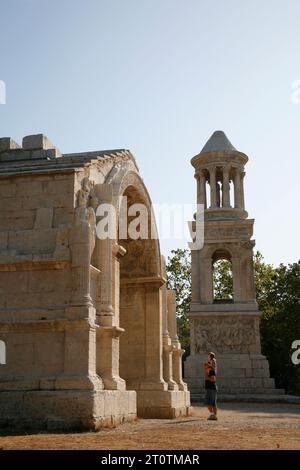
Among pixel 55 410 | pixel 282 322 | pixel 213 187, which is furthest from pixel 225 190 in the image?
pixel 55 410

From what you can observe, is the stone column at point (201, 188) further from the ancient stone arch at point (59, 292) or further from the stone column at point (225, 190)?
the ancient stone arch at point (59, 292)

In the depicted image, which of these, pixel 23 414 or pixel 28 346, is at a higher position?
pixel 28 346

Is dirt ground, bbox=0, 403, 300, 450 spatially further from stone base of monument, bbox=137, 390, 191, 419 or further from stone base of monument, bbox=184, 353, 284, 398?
stone base of monument, bbox=184, 353, 284, 398

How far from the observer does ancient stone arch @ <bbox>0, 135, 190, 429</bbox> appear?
9.80 m

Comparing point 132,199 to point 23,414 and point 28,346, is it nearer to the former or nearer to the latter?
point 28,346

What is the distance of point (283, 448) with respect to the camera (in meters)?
7.58

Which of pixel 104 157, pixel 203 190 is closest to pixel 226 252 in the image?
pixel 203 190

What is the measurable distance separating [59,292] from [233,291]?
18896 mm

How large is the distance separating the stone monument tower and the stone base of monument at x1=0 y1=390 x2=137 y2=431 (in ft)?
55.1

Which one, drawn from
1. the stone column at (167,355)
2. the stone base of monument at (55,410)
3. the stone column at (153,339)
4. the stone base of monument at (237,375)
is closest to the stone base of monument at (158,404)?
the stone column at (153,339)

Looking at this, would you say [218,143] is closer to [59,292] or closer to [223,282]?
[223,282]

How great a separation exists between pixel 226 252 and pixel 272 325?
10238 millimetres

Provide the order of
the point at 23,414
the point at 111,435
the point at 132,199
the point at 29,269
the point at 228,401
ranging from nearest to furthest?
the point at 111,435 < the point at 23,414 < the point at 29,269 < the point at 132,199 < the point at 228,401

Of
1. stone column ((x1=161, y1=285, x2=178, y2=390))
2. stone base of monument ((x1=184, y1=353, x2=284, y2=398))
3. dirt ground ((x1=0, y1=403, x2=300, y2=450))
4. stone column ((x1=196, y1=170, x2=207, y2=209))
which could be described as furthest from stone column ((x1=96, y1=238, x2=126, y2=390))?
stone column ((x1=196, y1=170, x2=207, y2=209))
